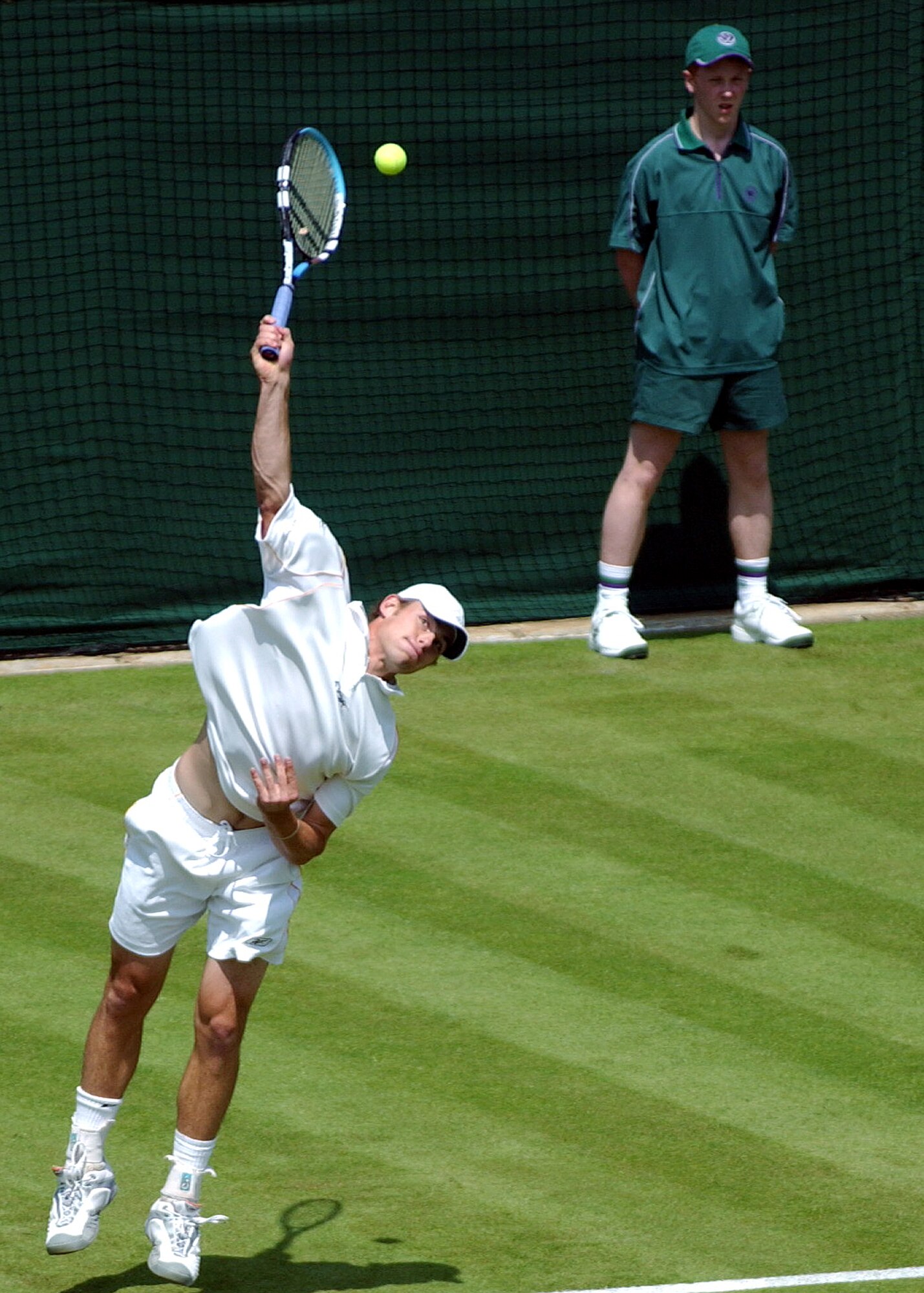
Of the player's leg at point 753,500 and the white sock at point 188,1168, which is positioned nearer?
the white sock at point 188,1168

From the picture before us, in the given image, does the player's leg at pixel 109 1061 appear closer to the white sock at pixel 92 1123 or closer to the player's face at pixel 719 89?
the white sock at pixel 92 1123

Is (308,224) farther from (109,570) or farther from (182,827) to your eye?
(109,570)

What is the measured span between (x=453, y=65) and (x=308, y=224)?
445 centimetres

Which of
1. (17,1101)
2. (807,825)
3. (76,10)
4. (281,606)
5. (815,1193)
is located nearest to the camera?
(281,606)

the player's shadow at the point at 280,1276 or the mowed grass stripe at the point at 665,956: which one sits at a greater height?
the player's shadow at the point at 280,1276

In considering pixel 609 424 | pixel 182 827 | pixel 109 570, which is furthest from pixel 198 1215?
pixel 609 424

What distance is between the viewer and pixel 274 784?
5.05 metres

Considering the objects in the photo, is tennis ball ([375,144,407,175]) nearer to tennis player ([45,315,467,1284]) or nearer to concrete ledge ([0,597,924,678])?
concrete ledge ([0,597,924,678])

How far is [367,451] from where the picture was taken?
10.6 m

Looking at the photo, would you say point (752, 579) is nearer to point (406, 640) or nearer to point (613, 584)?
point (613, 584)

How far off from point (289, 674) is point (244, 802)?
0.32 m

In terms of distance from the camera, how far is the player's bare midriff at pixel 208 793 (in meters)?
5.27

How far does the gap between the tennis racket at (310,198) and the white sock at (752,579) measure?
4.35m

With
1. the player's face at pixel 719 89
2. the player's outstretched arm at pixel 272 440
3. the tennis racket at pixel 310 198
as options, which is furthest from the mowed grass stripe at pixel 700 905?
the player's face at pixel 719 89
